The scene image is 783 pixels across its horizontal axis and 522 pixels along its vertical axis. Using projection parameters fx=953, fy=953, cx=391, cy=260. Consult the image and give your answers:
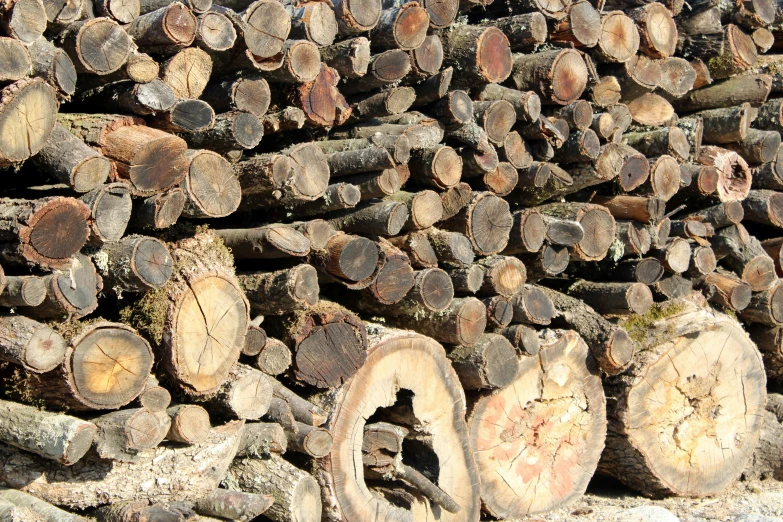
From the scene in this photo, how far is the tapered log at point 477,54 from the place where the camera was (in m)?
5.80

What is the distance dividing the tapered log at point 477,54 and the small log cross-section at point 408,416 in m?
1.66

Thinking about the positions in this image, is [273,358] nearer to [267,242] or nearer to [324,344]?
[324,344]

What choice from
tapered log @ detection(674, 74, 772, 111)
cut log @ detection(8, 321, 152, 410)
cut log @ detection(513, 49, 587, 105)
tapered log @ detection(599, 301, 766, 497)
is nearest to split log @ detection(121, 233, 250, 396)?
cut log @ detection(8, 321, 152, 410)

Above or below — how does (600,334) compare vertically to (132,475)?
below

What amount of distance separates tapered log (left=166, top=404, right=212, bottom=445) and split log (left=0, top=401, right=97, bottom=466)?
0.40m

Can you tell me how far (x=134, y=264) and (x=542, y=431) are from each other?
3.24 metres

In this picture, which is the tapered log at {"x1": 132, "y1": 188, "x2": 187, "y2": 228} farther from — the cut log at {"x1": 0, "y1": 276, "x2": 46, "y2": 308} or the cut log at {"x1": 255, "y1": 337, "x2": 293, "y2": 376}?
the cut log at {"x1": 255, "y1": 337, "x2": 293, "y2": 376}

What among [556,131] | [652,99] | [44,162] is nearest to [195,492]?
[44,162]

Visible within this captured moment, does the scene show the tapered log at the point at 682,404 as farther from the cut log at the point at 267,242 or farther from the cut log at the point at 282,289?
the cut log at the point at 267,242

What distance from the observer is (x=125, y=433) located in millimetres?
4152

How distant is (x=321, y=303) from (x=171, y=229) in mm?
968

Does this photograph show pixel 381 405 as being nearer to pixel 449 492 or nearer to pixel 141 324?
pixel 449 492

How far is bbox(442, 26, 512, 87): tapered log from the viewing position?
19.0ft

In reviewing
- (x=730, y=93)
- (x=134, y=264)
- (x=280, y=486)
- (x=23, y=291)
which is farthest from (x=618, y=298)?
(x=23, y=291)
